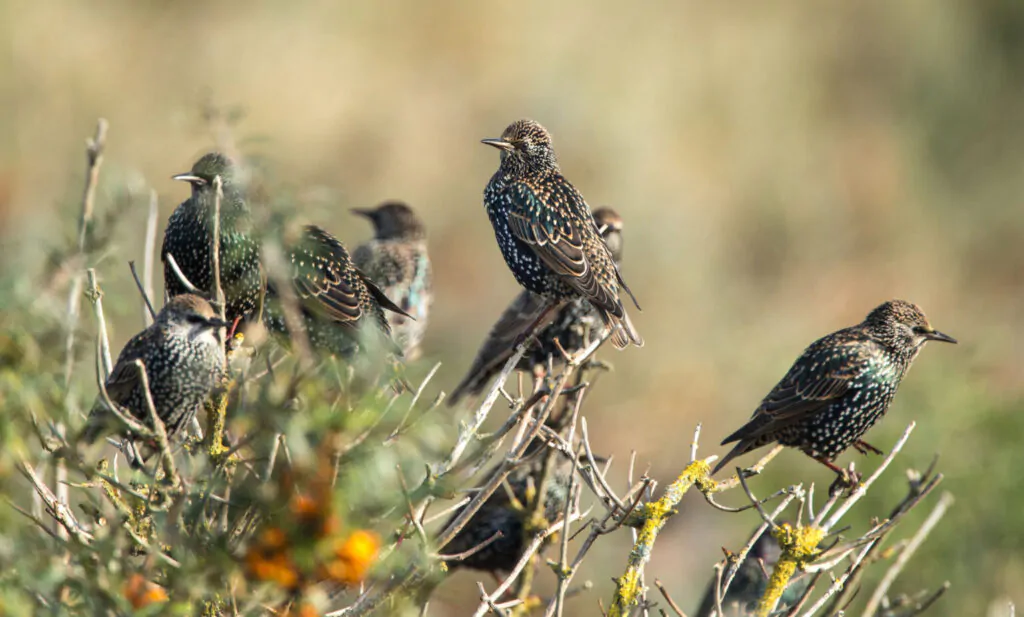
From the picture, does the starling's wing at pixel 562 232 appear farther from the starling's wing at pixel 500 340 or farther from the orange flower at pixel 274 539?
the orange flower at pixel 274 539

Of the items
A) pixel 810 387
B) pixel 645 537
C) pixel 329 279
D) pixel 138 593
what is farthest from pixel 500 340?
pixel 138 593

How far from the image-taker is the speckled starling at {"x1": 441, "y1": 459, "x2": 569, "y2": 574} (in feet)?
17.9

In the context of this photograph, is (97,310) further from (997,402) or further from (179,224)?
(997,402)

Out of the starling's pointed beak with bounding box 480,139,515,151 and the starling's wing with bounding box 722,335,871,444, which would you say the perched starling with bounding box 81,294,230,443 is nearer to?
the starling's wing with bounding box 722,335,871,444

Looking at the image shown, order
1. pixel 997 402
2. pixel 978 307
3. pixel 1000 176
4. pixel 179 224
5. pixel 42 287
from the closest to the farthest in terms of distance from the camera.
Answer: pixel 42 287, pixel 179 224, pixel 997 402, pixel 978 307, pixel 1000 176

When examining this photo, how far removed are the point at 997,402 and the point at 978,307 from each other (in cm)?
764

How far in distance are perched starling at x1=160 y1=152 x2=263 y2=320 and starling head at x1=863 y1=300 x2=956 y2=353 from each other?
2.52m

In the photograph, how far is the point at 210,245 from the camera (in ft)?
13.8

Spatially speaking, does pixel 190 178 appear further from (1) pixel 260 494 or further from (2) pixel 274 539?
(2) pixel 274 539

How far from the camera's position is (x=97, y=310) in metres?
3.27

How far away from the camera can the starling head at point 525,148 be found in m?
6.03

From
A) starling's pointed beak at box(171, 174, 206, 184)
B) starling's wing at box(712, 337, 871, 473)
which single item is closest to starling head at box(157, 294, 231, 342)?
starling's pointed beak at box(171, 174, 206, 184)

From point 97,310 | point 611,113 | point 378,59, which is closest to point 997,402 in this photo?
point 611,113

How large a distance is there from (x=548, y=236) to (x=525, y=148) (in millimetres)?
677
